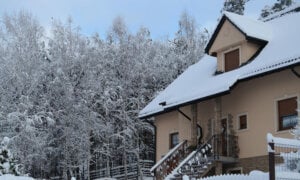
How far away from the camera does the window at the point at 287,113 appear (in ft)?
65.8

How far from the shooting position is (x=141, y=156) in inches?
1560

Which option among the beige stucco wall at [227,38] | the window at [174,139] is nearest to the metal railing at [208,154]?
the beige stucco wall at [227,38]

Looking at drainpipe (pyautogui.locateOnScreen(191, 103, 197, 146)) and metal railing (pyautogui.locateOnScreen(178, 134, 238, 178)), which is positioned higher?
drainpipe (pyautogui.locateOnScreen(191, 103, 197, 146))

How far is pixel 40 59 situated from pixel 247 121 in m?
18.5

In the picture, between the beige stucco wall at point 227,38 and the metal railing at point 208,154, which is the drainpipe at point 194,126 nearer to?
the metal railing at point 208,154

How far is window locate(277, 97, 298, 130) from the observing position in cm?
2005

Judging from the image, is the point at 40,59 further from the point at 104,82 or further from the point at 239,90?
the point at 239,90

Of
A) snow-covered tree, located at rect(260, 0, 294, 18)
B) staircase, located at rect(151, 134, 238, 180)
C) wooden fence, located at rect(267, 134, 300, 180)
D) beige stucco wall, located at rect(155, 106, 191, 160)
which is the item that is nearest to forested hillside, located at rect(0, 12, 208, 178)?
snow-covered tree, located at rect(260, 0, 294, 18)

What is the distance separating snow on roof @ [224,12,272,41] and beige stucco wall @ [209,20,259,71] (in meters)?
0.29

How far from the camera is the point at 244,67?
2181 centimetres

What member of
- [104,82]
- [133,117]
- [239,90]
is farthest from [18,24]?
[239,90]

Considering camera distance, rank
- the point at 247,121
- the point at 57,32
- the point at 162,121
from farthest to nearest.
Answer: the point at 57,32 < the point at 162,121 < the point at 247,121

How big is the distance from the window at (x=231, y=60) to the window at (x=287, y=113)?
2.94 m

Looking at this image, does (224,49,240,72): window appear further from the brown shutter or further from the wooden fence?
the wooden fence
